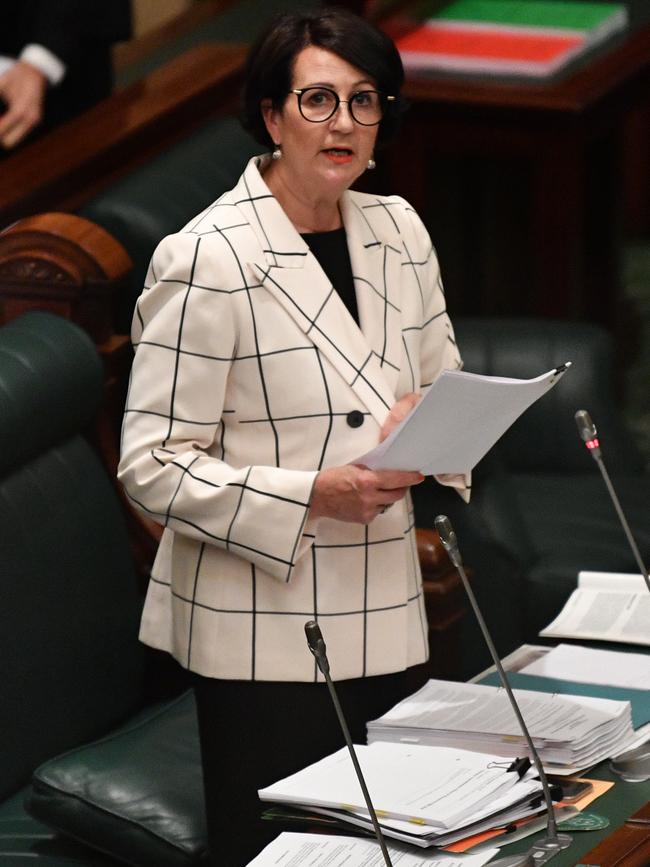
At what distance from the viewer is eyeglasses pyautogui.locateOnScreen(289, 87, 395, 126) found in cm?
199

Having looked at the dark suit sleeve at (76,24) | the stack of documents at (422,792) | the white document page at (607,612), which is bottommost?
the white document page at (607,612)

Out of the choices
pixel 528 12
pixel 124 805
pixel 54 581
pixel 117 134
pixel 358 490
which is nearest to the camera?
pixel 358 490

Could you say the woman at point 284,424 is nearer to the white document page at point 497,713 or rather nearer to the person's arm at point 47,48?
the white document page at point 497,713

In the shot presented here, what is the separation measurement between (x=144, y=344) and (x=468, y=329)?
187cm

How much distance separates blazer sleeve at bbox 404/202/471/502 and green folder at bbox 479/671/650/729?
0.24 metres

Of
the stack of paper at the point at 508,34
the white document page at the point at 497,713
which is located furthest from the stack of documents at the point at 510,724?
the stack of paper at the point at 508,34

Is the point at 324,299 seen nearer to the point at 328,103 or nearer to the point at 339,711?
the point at 328,103

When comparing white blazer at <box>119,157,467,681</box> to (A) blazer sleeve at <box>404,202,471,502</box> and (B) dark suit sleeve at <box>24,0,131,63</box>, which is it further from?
(B) dark suit sleeve at <box>24,0,131,63</box>

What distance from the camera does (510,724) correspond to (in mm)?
1992

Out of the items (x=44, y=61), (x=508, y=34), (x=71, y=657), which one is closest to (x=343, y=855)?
(x=71, y=657)

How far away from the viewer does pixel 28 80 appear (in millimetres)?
3516

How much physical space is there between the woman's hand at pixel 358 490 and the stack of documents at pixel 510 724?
245 mm

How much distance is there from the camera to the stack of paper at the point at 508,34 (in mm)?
4539

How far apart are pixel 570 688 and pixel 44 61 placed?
6.44 feet
